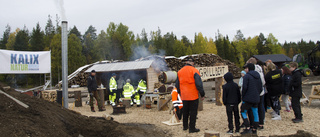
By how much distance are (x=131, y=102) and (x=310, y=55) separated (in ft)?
77.0

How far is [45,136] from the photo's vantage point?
12.3 ft

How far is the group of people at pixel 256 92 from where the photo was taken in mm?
5031

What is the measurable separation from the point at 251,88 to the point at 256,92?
0.14 m

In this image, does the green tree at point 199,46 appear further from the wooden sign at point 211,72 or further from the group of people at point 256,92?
the group of people at point 256,92

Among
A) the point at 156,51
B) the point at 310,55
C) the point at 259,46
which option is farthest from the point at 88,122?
the point at 259,46

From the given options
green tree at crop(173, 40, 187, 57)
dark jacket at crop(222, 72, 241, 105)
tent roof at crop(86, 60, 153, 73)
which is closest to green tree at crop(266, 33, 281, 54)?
green tree at crop(173, 40, 187, 57)

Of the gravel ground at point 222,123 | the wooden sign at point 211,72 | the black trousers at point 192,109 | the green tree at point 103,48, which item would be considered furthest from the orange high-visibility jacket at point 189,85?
the green tree at point 103,48

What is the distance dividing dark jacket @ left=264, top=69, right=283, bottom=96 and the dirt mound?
3.38 meters

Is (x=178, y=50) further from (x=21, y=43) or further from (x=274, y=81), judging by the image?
(x=274, y=81)

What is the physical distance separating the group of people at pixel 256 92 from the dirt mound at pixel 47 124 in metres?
1.96

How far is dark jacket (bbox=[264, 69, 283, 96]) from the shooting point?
610 cm

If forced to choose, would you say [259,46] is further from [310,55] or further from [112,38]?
[112,38]

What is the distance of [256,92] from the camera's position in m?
5.00

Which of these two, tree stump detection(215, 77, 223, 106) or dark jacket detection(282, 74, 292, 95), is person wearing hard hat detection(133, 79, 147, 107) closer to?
tree stump detection(215, 77, 223, 106)
